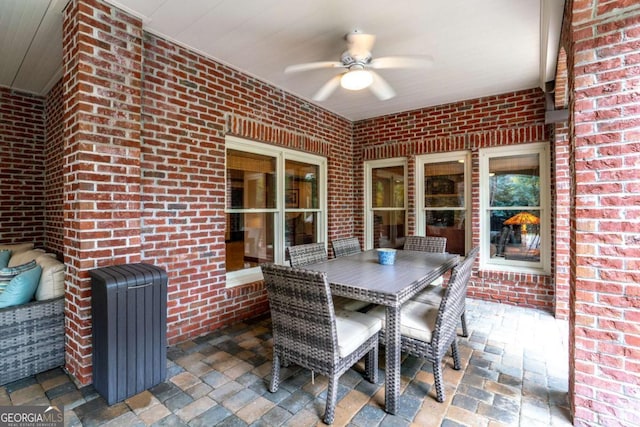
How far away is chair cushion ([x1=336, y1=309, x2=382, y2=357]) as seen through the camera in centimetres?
187

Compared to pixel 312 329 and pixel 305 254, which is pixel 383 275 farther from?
pixel 305 254

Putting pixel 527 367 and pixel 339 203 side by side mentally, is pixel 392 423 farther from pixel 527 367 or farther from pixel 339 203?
pixel 339 203

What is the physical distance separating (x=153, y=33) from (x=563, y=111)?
13.9 feet

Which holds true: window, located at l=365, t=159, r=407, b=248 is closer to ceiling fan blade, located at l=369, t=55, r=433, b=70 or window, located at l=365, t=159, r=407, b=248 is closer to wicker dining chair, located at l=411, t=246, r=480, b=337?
wicker dining chair, located at l=411, t=246, r=480, b=337

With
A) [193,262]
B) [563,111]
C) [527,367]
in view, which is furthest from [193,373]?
[563,111]

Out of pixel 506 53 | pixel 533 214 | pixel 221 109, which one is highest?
pixel 506 53

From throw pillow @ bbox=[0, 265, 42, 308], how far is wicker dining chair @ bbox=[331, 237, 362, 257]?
2.66 metres

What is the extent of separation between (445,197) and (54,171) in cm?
514

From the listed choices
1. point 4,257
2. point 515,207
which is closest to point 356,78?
point 515,207

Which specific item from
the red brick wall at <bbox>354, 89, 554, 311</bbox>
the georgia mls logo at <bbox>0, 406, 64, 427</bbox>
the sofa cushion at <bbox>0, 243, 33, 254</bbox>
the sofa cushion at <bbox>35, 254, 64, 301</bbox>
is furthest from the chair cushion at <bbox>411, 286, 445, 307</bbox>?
the sofa cushion at <bbox>0, 243, 33, 254</bbox>

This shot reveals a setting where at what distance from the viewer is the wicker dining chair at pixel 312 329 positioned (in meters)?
1.76

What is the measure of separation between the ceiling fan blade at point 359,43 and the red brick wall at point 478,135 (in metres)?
2.31

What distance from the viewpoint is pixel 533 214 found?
12.7 ft

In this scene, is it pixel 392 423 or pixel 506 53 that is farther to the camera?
pixel 506 53
